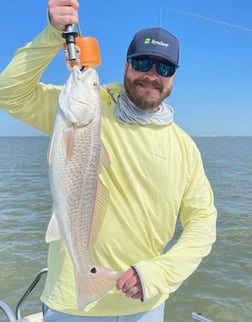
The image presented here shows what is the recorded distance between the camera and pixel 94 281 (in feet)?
8.43

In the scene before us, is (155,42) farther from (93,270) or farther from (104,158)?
(93,270)

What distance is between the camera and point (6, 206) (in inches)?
582

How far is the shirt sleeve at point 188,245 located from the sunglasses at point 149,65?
633 millimetres

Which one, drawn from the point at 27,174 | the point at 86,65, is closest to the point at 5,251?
the point at 86,65

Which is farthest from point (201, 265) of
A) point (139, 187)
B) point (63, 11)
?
point (63, 11)

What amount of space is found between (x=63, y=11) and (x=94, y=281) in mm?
1514

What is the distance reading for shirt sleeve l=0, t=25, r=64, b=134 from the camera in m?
2.57

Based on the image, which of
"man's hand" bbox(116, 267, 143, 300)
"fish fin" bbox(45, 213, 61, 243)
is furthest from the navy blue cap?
"man's hand" bbox(116, 267, 143, 300)

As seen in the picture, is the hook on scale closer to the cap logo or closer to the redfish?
the redfish

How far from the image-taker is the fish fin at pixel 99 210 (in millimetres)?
2615

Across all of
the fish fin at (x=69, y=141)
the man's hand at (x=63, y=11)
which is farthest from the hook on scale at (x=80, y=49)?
the fish fin at (x=69, y=141)

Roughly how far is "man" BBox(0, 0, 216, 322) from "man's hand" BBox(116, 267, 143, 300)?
100 millimetres

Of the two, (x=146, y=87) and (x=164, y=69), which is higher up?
(x=164, y=69)

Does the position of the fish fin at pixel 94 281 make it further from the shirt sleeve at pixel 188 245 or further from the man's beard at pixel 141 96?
the man's beard at pixel 141 96
